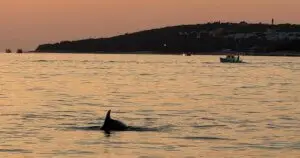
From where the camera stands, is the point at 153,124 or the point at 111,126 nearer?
the point at 111,126

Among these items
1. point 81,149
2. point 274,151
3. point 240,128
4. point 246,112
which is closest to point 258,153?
point 274,151

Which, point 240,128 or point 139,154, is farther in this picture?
point 240,128

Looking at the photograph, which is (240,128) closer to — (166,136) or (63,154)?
(166,136)

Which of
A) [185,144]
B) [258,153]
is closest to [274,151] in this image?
[258,153]

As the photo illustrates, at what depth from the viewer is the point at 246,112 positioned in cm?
5438

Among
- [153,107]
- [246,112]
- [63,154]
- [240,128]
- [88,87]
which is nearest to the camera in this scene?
[63,154]

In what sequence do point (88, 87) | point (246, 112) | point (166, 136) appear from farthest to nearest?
point (88, 87), point (246, 112), point (166, 136)

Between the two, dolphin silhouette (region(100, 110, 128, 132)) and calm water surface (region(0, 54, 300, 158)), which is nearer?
calm water surface (region(0, 54, 300, 158))

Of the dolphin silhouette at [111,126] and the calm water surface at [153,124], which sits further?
the dolphin silhouette at [111,126]

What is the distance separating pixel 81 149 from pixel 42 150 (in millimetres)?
1502

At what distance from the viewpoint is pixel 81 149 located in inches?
1369

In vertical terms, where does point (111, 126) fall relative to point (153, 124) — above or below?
above

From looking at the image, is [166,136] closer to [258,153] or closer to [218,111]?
[258,153]

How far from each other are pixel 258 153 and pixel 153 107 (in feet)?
80.1
